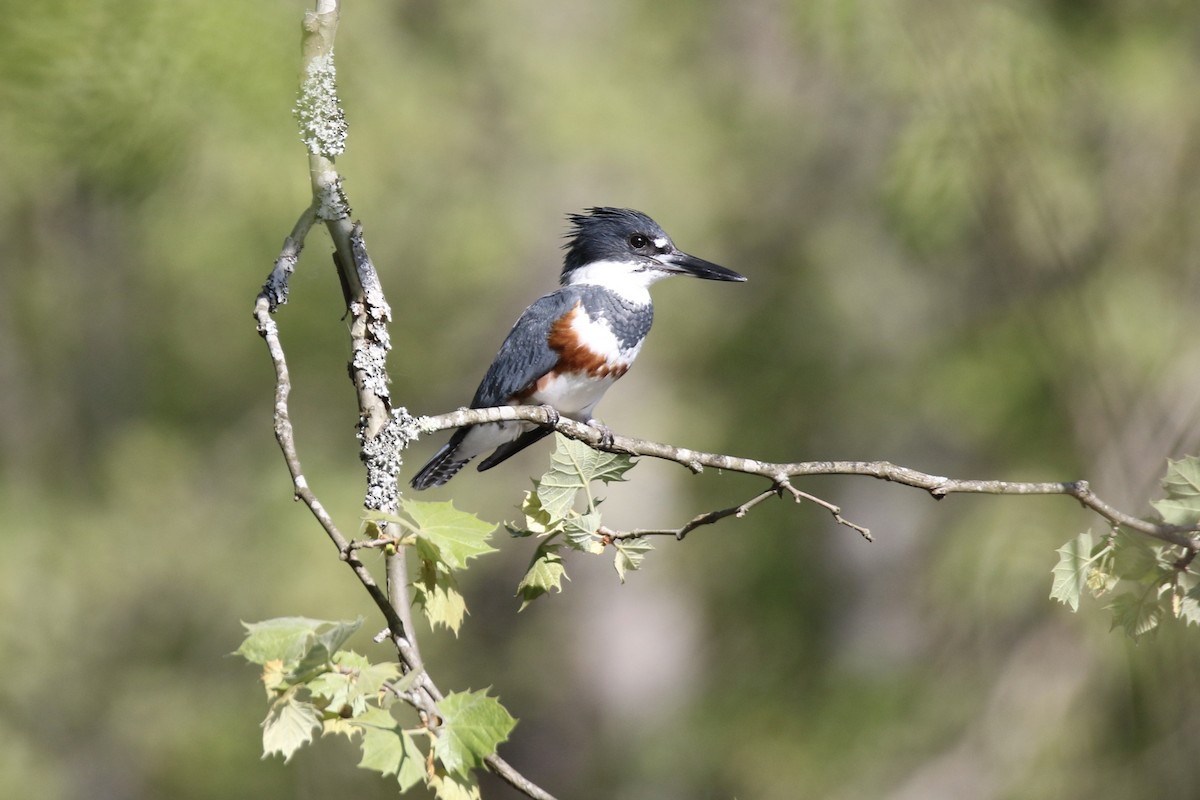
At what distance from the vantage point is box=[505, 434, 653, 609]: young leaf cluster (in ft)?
4.33

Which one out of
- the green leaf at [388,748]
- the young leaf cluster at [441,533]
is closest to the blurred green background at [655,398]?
the young leaf cluster at [441,533]

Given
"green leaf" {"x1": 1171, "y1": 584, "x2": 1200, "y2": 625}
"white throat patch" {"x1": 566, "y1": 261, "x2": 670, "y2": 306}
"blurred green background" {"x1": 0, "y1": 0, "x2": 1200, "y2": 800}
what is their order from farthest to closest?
"blurred green background" {"x1": 0, "y1": 0, "x2": 1200, "y2": 800}
"white throat patch" {"x1": 566, "y1": 261, "x2": 670, "y2": 306}
"green leaf" {"x1": 1171, "y1": 584, "x2": 1200, "y2": 625}

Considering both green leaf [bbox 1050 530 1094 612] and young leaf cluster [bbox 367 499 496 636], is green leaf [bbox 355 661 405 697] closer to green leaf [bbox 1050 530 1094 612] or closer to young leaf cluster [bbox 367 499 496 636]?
young leaf cluster [bbox 367 499 496 636]

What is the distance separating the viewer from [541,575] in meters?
1.34

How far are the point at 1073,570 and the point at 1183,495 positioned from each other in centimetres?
13

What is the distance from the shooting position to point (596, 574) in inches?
231

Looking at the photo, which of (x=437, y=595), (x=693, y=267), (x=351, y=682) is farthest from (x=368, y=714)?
(x=693, y=267)

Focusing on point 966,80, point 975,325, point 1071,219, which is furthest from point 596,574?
point 966,80

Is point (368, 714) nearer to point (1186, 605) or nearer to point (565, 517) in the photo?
point (565, 517)

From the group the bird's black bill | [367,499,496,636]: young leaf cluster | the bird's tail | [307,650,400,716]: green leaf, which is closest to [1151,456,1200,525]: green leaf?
[367,499,496,636]: young leaf cluster

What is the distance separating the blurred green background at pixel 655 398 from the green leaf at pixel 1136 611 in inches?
81.0

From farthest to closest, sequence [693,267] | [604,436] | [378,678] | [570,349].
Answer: [693,267] → [570,349] → [604,436] → [378,678]

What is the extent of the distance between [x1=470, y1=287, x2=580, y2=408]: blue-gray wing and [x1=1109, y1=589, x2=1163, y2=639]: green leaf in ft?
5.51

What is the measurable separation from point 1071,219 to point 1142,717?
285 cm
